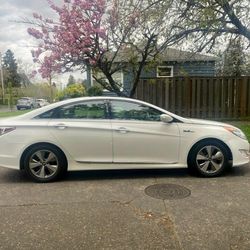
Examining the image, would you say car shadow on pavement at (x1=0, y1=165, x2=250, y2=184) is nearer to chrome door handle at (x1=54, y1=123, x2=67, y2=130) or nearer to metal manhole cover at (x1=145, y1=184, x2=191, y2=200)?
metal manhole cover at (x1=145, y1=184, x2=191, y2=200)

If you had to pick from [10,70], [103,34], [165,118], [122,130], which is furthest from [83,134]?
[10,70]

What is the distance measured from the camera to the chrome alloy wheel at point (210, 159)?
221 inches

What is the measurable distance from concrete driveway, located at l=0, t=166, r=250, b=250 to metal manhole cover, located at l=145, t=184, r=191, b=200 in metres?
0.12

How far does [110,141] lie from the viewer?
5.50m

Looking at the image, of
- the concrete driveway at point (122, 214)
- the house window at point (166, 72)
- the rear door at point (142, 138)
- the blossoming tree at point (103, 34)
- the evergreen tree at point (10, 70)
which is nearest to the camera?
the concrete driveway at point (122, 214)

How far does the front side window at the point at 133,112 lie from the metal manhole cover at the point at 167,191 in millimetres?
1234

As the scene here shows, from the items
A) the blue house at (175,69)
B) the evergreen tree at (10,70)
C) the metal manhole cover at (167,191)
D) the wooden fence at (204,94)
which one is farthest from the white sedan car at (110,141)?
the evergreen tree at (10,70)

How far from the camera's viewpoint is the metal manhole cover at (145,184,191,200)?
4.67m

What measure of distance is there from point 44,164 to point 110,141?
1.19m

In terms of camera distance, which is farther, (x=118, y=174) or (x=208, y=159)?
(x=118, y=174)

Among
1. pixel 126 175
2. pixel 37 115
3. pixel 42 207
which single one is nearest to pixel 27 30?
pixel 37 115

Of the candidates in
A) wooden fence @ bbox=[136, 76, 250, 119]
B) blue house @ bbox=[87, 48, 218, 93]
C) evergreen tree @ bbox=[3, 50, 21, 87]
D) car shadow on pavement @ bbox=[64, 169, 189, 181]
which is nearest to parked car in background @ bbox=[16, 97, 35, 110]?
evergreen tree @ bbox=[3, 50, 21, 87]

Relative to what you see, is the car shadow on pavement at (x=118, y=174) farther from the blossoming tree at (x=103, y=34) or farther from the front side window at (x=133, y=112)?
the blossoming tree at (x=103, y=34)

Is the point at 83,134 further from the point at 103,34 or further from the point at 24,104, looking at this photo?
the point at 24,104
